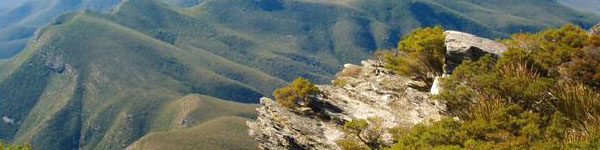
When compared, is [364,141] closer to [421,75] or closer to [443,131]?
[443,131]

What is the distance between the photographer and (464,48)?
45719 mm

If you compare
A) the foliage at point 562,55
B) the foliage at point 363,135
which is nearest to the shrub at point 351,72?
the foliage at point 562,55

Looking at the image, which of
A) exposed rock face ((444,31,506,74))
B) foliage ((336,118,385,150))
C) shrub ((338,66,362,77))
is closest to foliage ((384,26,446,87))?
exposed rock face ((444,31,506,74))

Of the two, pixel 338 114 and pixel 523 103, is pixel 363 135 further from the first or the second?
pixel 523 103

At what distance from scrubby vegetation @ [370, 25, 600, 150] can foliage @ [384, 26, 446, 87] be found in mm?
8809

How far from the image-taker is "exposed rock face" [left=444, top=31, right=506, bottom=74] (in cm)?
4528

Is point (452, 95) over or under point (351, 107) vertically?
over

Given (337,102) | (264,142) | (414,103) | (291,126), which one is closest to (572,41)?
(414,103)

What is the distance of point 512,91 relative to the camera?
35.9m

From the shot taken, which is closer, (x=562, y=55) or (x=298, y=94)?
(x=562, y=55)

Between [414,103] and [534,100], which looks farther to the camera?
[414,103]

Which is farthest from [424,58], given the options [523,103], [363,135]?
[523,103]

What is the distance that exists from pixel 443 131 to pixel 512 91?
20.8 ft

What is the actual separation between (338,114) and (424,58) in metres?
13.5
